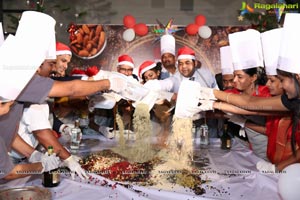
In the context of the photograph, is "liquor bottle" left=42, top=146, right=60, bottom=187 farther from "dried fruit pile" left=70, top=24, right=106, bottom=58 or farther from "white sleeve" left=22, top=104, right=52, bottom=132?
"dried fruit pile" left=70, top=24, right=106, bottom=58

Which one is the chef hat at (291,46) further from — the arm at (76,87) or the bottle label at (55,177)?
the bottle label at (55,177)

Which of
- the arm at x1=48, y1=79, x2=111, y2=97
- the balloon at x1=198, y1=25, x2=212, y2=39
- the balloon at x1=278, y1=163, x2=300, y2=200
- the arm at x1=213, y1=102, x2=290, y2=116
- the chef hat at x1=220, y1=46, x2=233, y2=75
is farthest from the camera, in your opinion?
the balloon at x1=198, y1=25, x2=212, y2=39

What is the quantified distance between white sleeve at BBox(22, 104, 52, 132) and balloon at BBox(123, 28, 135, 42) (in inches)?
79.6

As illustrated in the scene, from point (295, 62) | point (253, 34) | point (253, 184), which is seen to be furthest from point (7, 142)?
point (253, 34)

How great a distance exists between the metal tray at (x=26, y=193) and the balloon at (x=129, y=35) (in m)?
2.56

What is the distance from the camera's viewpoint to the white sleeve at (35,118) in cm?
179

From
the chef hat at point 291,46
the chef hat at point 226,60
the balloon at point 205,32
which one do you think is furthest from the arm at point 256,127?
the balloon at point 205,32

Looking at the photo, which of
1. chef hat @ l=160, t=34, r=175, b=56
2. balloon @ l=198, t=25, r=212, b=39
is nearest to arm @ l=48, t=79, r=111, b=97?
chef hat @ l=160, t=34, r=175, b=56

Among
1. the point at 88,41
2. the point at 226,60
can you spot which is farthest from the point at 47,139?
the point at 88,41

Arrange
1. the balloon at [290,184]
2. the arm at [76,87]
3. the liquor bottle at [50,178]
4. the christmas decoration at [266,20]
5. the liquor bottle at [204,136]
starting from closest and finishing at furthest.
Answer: the balloon at [290,184] → the liquor bottle at [50,178] → the arm at [76,87] → the liquor bottle at [204,136] → the christmas decoration at [266,20]

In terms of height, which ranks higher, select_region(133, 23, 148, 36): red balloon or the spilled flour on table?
select_region(133, 23, 148, 36): red balloon

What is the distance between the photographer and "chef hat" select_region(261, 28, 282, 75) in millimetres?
1871

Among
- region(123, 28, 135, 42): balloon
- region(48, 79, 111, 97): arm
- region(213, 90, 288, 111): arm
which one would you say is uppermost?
region(123, 28, 135, 42): balloon

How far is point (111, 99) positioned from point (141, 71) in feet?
3.10
